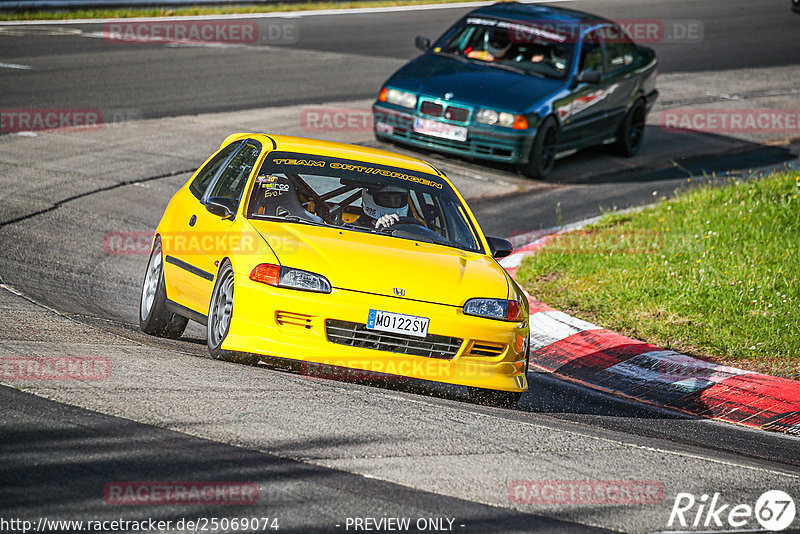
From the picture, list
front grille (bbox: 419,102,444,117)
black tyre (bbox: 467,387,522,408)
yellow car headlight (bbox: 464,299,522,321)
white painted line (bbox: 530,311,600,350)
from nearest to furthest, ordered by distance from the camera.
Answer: yellow car headlight (bbox: 464,299,522,321) → black tyre (bbox: 467,387,522,408) → white painted line (bbox: 530,311,600,350) → front grille (bbox: 419,102,444,117)

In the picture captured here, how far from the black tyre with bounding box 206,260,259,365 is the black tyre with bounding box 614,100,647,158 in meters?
10.6

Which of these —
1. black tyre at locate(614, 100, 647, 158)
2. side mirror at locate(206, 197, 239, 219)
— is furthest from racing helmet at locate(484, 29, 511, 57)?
side mirror at locate(206, 197, 239, 219)

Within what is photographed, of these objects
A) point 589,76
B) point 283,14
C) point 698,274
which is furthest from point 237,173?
point 283,14

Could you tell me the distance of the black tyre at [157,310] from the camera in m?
7.53

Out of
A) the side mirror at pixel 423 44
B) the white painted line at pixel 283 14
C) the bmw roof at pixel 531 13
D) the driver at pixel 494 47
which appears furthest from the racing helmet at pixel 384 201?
the white painted line at pixel 283 14

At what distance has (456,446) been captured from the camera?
541 centimetres

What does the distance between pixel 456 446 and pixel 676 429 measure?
7.10 feet

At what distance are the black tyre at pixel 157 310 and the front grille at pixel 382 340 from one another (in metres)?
1.63

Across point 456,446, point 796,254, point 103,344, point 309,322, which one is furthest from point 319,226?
point 796,254

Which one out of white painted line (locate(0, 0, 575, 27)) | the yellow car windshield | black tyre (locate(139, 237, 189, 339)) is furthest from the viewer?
white painted line (locate(0, 0, 575, 27))

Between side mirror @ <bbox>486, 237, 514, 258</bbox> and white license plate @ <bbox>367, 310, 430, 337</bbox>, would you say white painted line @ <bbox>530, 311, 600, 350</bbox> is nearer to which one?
side mirror @ <bbox>486, 237, 514, 258</bbox>

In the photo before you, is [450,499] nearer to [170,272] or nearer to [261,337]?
[261,337]

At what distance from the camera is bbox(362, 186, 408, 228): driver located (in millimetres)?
7816

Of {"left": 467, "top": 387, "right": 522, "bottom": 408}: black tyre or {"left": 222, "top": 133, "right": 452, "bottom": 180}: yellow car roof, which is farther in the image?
{"left": 222, "top": 133, "right": 452, "bottom": 180}: yellow car roof
